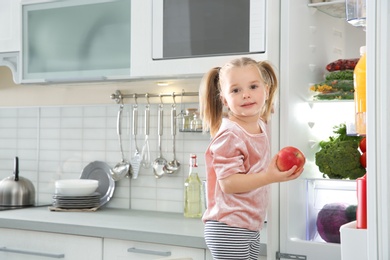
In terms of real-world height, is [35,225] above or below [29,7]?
below

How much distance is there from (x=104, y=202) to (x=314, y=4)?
1485mm

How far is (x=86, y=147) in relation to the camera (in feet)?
11.2

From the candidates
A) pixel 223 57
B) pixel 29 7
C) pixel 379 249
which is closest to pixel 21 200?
pixel 29 7

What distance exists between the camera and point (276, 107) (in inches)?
89.9

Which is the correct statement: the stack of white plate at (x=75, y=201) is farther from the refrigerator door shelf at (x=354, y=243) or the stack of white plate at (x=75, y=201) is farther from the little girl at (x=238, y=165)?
the refrigerator door shelf at (x=354, y=243)

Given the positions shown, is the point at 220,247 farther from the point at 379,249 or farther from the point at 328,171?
the point at 379,249

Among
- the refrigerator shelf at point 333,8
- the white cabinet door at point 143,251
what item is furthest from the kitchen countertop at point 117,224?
the refrigerator shelf at point 333,8

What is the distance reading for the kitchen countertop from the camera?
248 cm

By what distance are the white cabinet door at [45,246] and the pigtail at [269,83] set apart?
0.89 m

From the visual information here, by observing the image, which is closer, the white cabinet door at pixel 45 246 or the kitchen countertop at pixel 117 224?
the kitchen countertop at pixel 117 224

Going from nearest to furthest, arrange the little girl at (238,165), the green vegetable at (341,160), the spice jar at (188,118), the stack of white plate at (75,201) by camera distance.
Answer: the little girl at (238,165) < the green vegetable at (341,160) < the spice jar at (188,118) < the stack of white plate at (75,201)

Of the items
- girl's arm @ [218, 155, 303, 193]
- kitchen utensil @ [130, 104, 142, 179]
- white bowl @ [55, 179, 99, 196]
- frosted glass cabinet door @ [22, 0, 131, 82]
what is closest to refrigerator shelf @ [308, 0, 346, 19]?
girl's arm @ [218, 155, 303, 193]

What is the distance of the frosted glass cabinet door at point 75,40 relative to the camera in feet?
9.53

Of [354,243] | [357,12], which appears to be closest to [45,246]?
[357,12]
